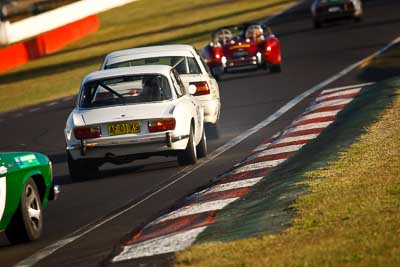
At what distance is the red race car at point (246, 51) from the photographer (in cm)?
2933

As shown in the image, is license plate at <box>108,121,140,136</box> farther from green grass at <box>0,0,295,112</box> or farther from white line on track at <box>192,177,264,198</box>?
green grass at <box>0,0,295,112</box>

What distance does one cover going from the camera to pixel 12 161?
10328mm

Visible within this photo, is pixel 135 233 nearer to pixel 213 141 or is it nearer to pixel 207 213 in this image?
pixel 207 213

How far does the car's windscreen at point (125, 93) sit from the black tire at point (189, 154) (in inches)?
23.0

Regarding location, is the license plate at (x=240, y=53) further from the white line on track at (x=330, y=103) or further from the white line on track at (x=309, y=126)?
the white line on track at (x=309, y=126)

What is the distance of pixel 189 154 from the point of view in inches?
602

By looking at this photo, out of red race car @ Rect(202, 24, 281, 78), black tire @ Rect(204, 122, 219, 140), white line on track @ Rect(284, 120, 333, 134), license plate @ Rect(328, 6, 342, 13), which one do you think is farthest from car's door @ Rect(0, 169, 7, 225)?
license plate @ Rect(328, 6, 342, 13)

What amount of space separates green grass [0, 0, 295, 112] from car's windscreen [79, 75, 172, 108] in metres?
16.5

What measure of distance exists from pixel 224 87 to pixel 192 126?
1331 cm

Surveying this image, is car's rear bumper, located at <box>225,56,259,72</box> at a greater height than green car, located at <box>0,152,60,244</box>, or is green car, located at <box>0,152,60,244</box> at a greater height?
green car, located at <box>0,152,60,244</box>

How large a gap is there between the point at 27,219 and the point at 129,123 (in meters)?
4.45

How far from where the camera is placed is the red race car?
1155 inches

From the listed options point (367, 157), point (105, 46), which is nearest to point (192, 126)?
point (367, 157)

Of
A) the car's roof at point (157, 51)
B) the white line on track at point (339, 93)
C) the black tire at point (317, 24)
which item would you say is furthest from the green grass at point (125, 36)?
the car's roof at point (157, 51)
